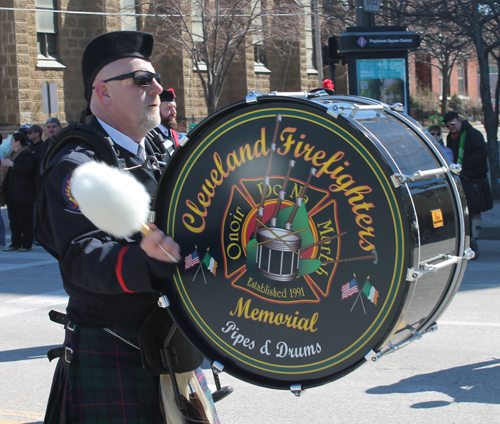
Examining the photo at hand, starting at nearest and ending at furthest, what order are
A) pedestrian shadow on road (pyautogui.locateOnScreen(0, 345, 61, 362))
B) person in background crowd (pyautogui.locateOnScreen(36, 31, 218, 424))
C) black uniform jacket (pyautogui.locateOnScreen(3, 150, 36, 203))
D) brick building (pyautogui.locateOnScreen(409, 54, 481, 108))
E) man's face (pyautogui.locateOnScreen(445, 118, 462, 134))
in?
person in background crowd (pyautogui.locateOnScreen(36, 31, 218, 424)) → pedestrian shadow on road (pyautogui.locateOnScreen(0, 345, 61, 362)) → man's face (pyautogui.locateOnScreen(445, 118, 462, 134)) → black uniform jacket (pyautogui.locateOnScreen(3, 150, 36, 203)) → brick building (pyautogui.locateOnScreen(409, 54, 481, 108))

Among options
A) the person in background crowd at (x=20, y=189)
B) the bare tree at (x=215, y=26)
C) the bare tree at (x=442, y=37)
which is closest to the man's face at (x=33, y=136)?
the person in background crowd at (x=20, y=189)

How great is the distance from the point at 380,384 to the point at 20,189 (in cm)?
767

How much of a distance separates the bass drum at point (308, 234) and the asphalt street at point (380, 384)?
2.09 m

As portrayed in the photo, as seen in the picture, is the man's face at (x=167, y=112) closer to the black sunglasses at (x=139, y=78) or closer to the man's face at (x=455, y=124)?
the black sunglasses at (x=139, y=78)

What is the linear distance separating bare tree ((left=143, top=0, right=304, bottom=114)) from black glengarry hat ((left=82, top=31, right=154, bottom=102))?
2228 centimetres

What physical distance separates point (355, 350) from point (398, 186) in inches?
18.3

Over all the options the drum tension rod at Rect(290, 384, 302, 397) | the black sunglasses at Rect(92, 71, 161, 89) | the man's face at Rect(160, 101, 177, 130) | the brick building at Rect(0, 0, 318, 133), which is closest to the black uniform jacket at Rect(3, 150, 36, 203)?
the man's face at Rect(160, 101, 177, 130)

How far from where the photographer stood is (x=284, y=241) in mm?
1911

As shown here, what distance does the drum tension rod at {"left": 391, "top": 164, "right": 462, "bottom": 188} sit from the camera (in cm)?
174

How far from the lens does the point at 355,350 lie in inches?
71.4

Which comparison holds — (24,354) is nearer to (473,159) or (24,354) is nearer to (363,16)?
(473,159)

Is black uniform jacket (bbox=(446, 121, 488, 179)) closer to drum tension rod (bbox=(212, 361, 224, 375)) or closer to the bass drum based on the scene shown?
the bass drum

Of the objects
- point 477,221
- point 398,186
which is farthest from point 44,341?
point 477,221

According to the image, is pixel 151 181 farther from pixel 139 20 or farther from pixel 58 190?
pixel 139 20
